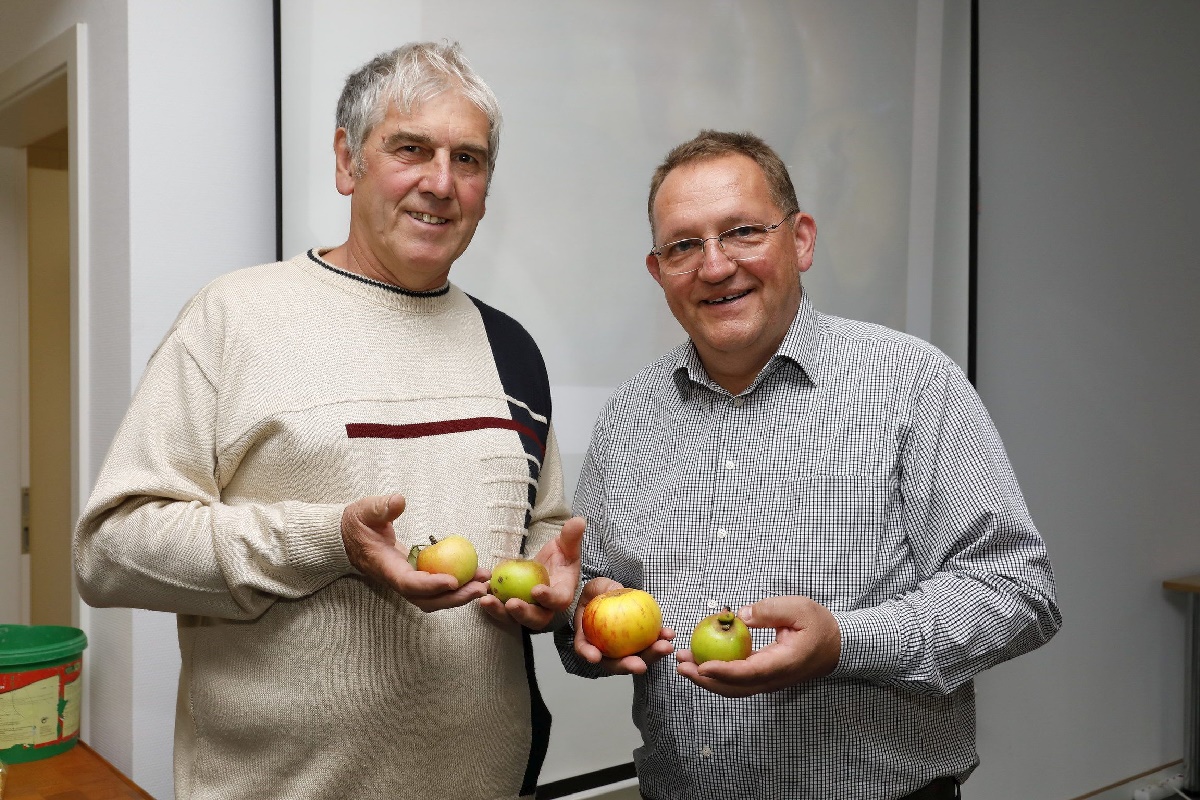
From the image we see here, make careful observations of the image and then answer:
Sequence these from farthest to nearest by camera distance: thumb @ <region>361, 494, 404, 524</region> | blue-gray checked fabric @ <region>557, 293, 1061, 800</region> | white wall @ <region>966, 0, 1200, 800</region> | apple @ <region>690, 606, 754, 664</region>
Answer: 1. white wall @ <region>966, 0, 1200, 800</region>
2. blue-gray checked fabric @ <region>557, 293, 1061, 800</region>
3. apple @ <region>690, 606, 754, 664</region>
4. thumb @ <region>361, 494, 404, 524</region>

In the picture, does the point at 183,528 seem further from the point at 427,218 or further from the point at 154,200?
the point at 154,200

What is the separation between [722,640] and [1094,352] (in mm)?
2905

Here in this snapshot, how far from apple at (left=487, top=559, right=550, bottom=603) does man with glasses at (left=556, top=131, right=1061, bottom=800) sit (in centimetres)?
13

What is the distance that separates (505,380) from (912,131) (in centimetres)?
206

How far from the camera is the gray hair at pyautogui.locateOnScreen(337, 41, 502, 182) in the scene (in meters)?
1.40

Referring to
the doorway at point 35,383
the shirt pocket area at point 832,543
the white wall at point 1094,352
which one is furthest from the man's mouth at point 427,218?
the white wall at point 1094,352

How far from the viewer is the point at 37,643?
1946 millimetres

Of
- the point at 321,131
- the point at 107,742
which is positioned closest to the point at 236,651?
the point at 107,742

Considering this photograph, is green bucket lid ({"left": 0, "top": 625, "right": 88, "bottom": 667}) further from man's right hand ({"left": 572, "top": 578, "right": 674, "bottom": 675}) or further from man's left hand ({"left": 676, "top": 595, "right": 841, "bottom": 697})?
man's left hand ({"left": 676, "top": 595, "right": 841, "bottom": 697})

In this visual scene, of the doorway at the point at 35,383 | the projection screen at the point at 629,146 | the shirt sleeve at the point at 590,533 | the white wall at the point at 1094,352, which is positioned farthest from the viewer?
the white wall at the point at 1094,352

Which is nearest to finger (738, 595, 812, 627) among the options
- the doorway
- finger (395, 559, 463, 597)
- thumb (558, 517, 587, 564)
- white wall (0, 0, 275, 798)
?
thumb (558, 517, 587, 564)

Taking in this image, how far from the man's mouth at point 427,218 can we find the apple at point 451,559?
1.56 feet

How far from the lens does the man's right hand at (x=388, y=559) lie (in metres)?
1.15

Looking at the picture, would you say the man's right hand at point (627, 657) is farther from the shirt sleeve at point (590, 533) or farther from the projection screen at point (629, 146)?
the projection screen at point (629, 146)
